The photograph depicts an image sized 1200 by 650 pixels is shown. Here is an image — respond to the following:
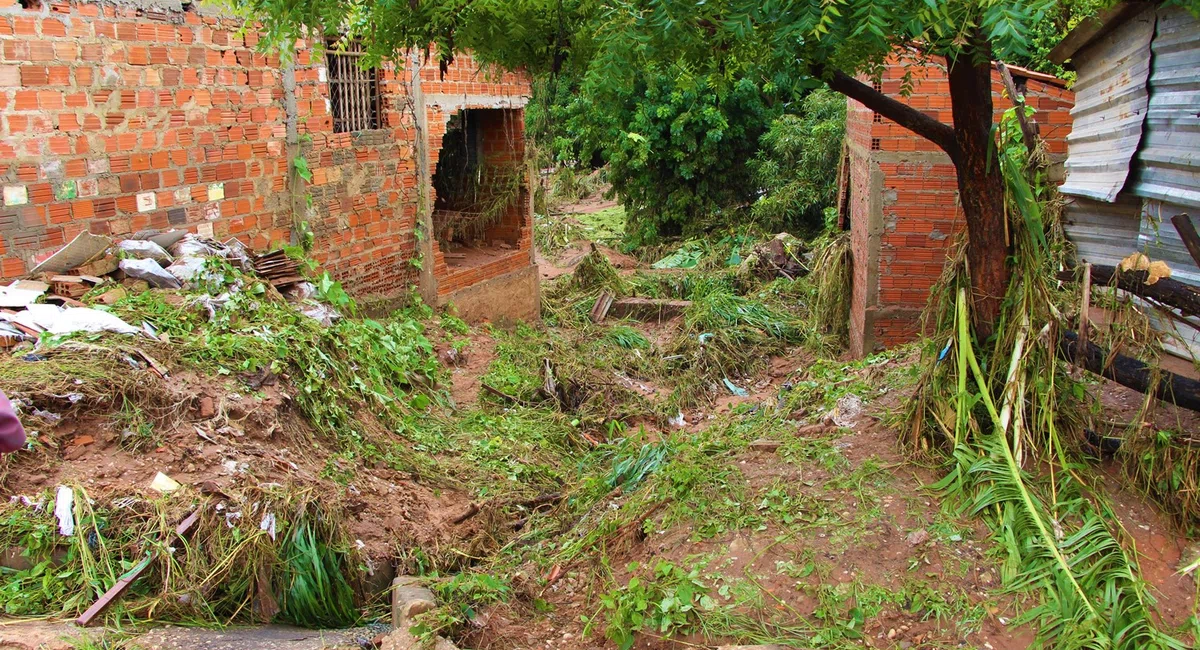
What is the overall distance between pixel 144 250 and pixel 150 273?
10.6 inches

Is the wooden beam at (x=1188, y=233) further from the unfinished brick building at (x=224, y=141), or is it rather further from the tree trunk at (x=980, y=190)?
the unfinished brick building at (x=224, y=141)

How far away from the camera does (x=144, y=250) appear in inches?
263

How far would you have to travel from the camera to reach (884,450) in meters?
4.80

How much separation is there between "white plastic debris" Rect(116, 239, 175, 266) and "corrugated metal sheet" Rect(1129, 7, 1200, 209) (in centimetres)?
679

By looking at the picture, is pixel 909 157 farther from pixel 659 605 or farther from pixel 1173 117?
pixel 659 605

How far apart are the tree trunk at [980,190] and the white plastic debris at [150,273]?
5532 millimetres

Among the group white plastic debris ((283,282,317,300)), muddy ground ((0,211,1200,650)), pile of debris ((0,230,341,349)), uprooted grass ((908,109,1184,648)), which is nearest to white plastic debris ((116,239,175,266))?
pile of debris ((0,230,341,349))

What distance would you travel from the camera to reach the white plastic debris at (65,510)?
4426 millimetres

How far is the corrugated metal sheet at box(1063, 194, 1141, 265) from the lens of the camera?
17.9 feet

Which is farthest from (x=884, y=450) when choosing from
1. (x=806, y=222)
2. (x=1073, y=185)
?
(x=806, y=222)

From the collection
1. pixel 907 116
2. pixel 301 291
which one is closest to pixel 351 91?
pixel 301 291

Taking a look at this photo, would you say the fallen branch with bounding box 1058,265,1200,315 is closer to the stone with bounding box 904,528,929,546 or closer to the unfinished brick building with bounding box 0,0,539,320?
the stone with bounding box 904,528,929,546

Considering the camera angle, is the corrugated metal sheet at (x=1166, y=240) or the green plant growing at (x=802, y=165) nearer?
the corrugated metal sheet at (x=1166, y=240)

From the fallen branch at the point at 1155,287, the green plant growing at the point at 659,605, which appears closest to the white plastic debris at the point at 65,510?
the green plant growing at the point at 659,605
